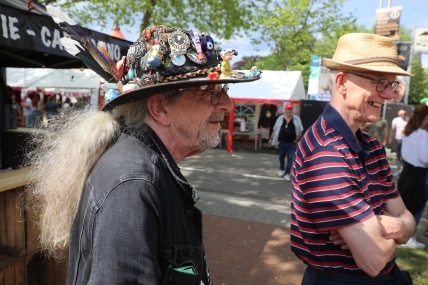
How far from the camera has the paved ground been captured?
3.88 m

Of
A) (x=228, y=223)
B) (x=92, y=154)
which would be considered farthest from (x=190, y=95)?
(x=228, y=223)

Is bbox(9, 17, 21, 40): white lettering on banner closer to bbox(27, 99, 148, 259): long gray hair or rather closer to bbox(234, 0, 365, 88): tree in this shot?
bbox(27, 99, 148, 259): long gray hair

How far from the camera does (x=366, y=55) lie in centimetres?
186

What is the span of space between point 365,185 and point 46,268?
8.88 feet

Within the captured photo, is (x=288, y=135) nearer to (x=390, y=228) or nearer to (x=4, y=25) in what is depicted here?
(x=4, y=25)

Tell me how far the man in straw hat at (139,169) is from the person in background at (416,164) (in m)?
4.01

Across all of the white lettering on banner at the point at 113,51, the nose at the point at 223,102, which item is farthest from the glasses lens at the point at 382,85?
the white lettering on banner at the point at 113,51

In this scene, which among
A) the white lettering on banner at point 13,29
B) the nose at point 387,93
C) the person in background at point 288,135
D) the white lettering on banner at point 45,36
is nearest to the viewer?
the nose at point 387,93

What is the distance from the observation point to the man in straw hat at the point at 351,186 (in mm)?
1596

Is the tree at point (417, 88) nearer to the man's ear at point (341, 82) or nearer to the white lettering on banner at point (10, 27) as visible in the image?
the man's ear at point (341, 82)

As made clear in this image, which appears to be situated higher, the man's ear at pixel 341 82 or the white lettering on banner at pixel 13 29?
the white lettering on banner at pixel 13 29

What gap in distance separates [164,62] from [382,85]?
1283 millimetres

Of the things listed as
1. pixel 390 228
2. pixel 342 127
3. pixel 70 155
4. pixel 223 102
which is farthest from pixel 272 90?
pixel 70 155

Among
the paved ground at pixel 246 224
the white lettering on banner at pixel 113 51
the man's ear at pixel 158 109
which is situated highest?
the white lettering on banner at pixel 113 51
